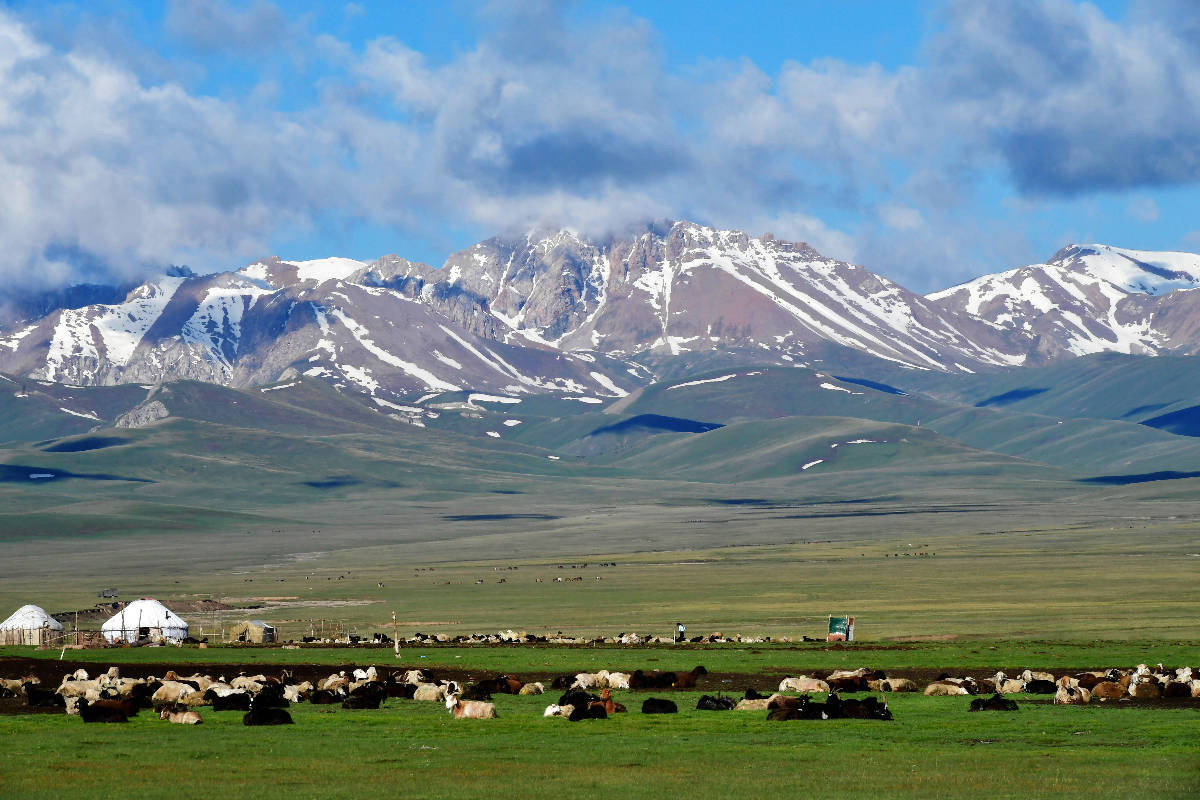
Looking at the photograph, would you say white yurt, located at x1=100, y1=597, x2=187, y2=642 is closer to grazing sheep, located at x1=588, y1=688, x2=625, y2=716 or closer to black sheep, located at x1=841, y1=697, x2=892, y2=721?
grazing sheep, located at x1=588, y1=688, x2=625, y2=716

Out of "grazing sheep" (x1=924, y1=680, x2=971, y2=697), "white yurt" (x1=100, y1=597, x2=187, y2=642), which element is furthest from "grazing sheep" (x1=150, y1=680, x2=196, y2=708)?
"white yurt" (x1=100, y1=597, x2=187, y2=642)

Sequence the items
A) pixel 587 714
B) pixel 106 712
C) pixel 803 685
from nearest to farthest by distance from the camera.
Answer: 1. pixel 106 712
2. pixel 587 714
3. pixel 803 685

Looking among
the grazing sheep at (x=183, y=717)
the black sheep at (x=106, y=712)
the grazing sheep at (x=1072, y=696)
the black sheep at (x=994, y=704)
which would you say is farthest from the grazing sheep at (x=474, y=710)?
the grazing sheep at (x=1072, y=696)

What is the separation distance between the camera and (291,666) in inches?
2343

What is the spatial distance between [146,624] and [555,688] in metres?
39.8

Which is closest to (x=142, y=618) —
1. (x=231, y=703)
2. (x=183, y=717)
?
(x=231, y=703)

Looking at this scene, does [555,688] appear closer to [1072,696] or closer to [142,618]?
[1072,696]

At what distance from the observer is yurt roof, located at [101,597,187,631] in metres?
83.2

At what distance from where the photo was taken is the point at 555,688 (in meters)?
50.6

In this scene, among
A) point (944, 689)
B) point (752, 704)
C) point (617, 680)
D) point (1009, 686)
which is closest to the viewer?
point (752, 704)

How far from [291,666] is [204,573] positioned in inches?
4459

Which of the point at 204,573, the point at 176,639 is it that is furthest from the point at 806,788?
the point at 204,573

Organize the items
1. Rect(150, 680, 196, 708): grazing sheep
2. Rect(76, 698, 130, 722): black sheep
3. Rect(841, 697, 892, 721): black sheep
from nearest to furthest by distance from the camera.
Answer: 1. Rect(841, 697, 892, 721): black sheep
2. Rect(76, 698, 130, 722): black sheep
3. Rect(150, 680, 196, 708): grazing sheep

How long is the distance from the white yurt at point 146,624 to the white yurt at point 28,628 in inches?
115
